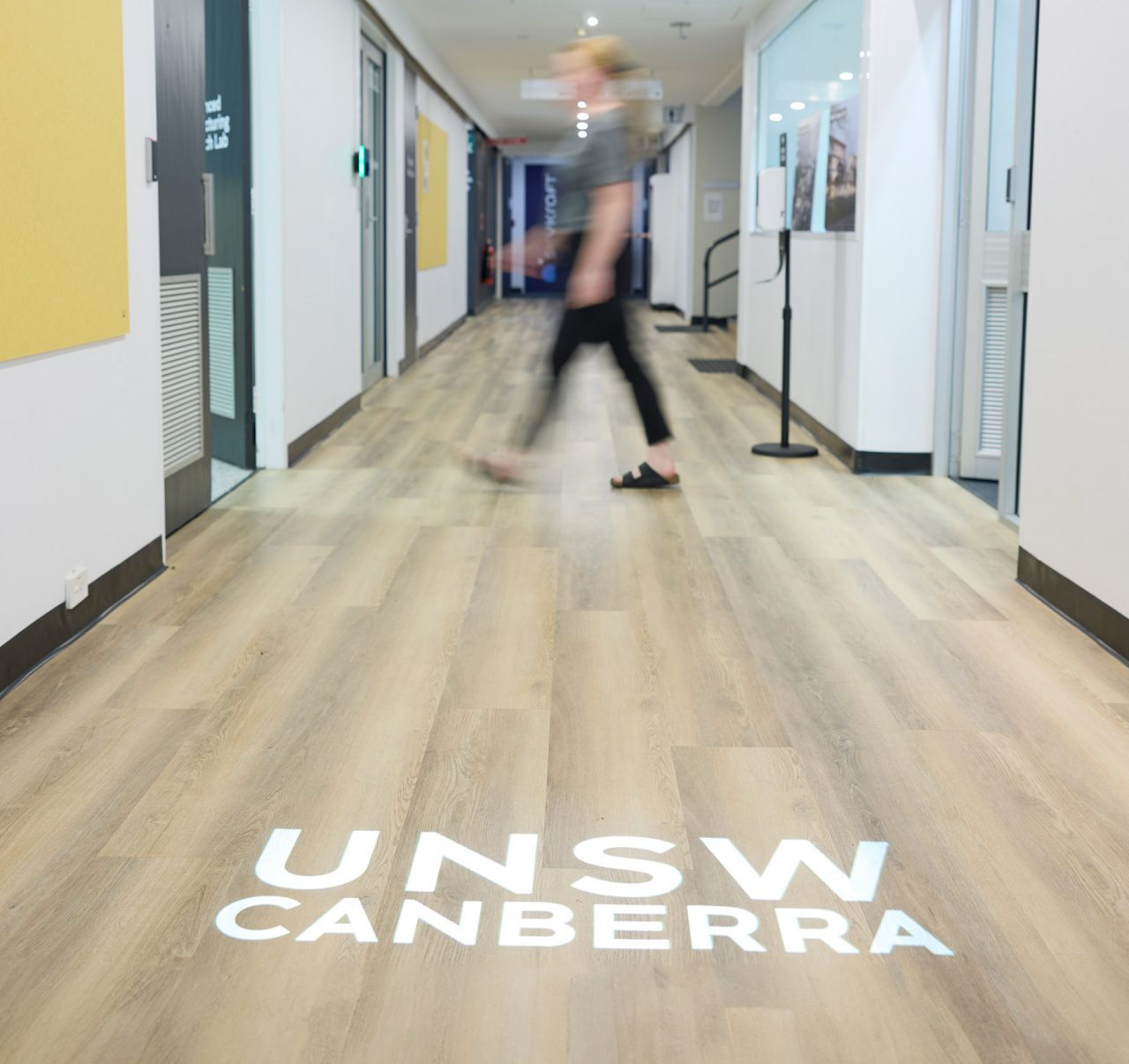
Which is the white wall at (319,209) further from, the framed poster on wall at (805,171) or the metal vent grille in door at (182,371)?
the framed poster on wall at (805,171)

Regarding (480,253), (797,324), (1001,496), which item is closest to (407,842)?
(1001,496)

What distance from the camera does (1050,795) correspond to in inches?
105

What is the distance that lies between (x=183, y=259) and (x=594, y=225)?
1438 millimetres

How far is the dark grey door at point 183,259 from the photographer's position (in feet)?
15.3

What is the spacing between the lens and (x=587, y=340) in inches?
206

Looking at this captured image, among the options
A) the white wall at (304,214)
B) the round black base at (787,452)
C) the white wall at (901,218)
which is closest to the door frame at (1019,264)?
the white wall at (901,218)

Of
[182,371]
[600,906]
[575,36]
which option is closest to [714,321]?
[575,36]

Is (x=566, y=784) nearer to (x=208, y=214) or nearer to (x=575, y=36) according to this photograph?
(x=208, y=214)

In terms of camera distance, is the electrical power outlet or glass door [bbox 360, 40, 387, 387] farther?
glass door [bbox 360, 40, 387, 387]

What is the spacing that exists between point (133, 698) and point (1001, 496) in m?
3.37

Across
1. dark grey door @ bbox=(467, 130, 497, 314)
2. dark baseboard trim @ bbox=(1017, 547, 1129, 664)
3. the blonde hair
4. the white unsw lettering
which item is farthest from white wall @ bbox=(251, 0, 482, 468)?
dark grey door @ bbox=(467, 130, 497, 314)

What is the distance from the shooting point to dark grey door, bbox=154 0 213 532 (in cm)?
466

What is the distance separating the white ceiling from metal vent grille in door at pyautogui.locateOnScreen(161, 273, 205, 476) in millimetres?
5321

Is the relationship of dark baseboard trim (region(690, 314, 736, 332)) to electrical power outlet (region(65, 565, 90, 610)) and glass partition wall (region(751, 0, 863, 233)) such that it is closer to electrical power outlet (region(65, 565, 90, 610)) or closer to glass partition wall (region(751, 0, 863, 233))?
glass partition wall (region(751, 0, 863, 233))
